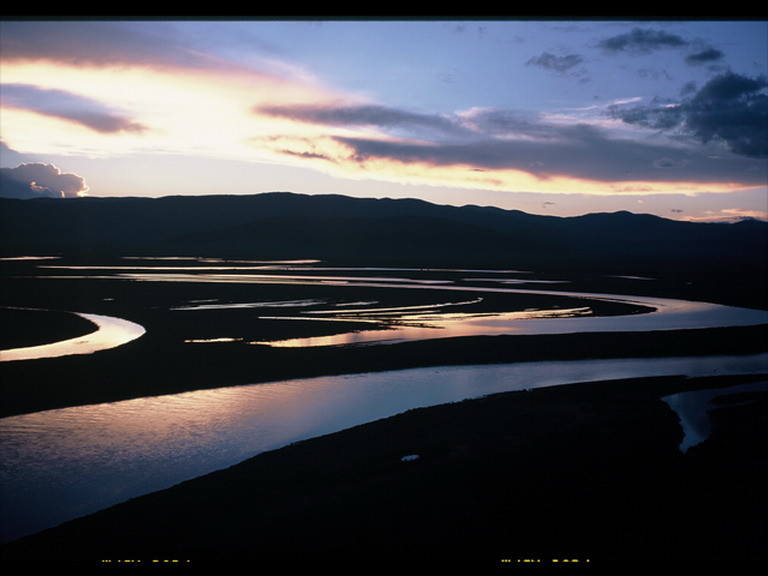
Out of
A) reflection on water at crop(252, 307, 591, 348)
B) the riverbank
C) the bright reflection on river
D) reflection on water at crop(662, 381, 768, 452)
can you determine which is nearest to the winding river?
the bright reflection on river

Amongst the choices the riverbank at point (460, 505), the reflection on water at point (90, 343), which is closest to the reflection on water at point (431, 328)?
the reflection on water at point (90, 343)

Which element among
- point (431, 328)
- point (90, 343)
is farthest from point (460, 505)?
point (90, 343)

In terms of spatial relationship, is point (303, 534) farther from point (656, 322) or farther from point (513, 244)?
point (513, 244)

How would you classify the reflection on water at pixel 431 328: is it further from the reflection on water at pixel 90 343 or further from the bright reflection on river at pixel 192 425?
the reflection on water at pixel 90 343

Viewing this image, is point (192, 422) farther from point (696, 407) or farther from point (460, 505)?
point (696, 407)

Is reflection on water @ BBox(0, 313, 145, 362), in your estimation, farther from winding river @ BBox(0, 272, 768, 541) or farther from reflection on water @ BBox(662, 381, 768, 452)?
reflection on water @ BBox(662, 381, 768, 452)

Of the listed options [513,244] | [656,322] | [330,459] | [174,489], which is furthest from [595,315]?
[513,244]
